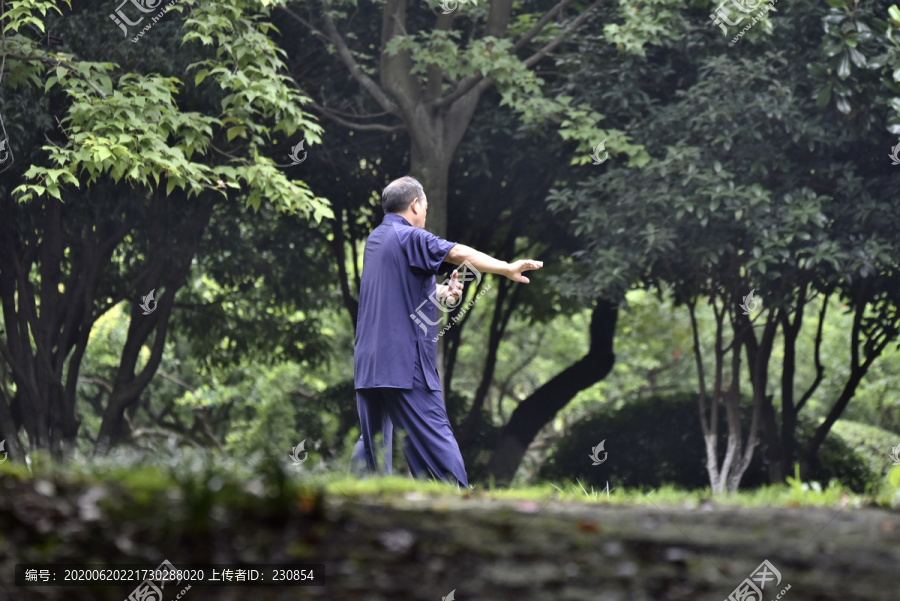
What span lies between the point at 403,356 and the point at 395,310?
0.92 feet

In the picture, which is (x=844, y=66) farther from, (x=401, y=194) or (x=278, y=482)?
(x=278, y=482)

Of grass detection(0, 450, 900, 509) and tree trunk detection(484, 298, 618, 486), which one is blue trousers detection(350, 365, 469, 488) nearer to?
grass detection(0, 450, 900, 509)

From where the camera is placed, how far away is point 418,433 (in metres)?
5.80

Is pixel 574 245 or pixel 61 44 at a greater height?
pixel 61 44

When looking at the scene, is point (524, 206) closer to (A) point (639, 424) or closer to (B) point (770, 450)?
Result: (A) point (639, 424)

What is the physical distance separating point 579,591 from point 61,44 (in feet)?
28.2

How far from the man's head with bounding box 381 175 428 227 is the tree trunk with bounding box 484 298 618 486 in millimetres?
8461

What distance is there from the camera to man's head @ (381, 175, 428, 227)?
6172 mm

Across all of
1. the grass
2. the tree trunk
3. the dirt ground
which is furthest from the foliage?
the dirt ground

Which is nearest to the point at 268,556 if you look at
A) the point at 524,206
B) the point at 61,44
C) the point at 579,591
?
the point at 579,591

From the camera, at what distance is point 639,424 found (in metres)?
14.4

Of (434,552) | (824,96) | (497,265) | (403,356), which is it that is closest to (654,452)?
(824,96)

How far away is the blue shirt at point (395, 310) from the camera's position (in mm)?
5773

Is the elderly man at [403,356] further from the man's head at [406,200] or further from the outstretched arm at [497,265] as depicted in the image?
the outstretched arm at [497,265]
